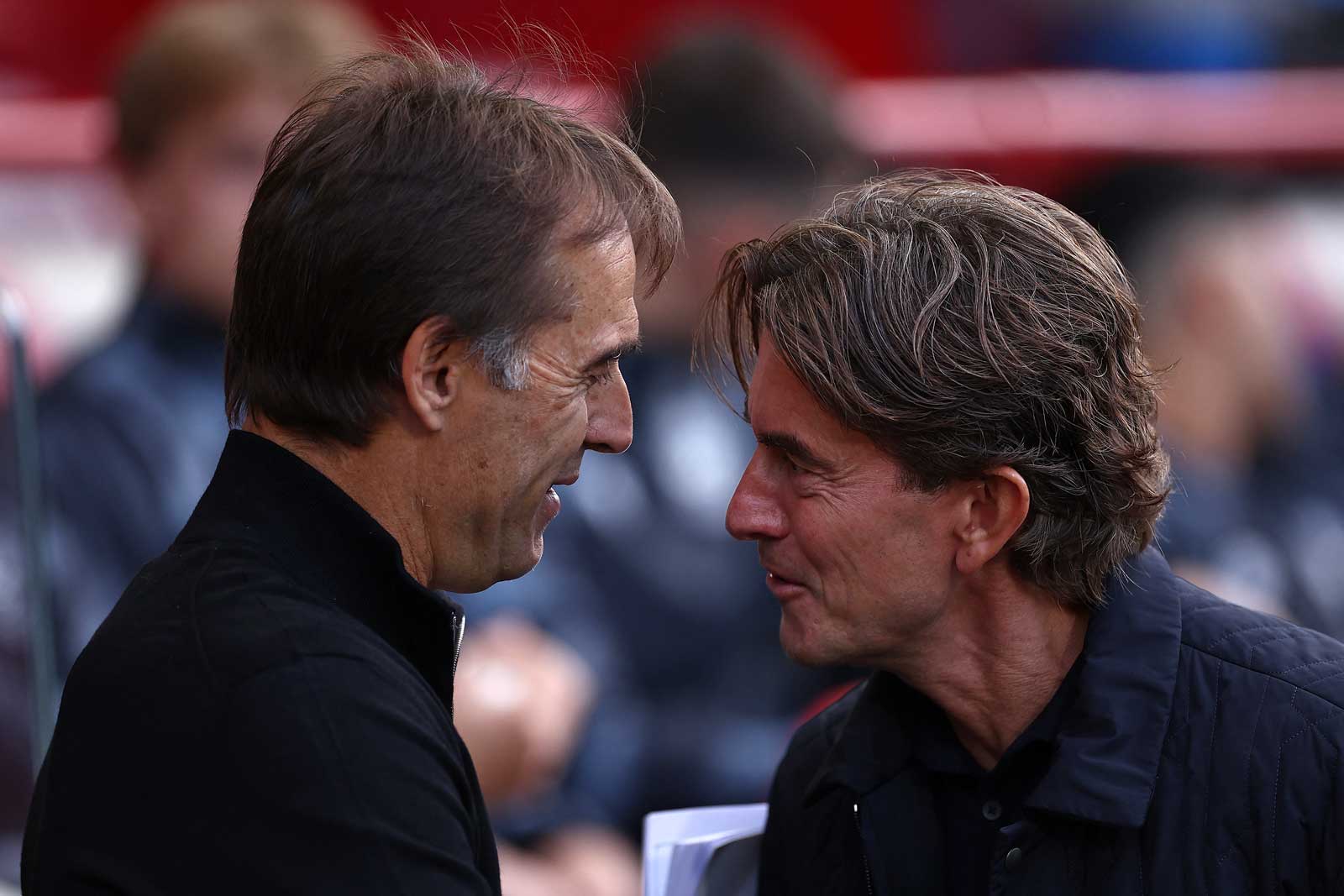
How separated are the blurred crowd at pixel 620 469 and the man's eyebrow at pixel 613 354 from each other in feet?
4.53

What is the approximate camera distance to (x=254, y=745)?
1.09m

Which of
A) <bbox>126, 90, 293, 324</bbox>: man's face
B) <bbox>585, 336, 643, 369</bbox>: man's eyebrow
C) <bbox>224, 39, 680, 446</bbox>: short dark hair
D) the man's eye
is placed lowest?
the man's eye

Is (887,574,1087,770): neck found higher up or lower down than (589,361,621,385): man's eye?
lower down

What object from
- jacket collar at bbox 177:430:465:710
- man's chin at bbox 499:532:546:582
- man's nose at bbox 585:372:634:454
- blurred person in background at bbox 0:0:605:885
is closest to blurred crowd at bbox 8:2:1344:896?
blurred person in background at bbox 0:0:605:885

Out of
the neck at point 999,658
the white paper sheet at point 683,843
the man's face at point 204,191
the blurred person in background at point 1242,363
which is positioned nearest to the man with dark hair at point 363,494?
the white paper sheet at point 683,843

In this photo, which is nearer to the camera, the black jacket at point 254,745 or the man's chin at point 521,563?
the black jacket at point 254,745

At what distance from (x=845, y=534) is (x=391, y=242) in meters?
0.64

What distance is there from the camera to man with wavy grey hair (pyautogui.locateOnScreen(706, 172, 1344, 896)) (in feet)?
4.79

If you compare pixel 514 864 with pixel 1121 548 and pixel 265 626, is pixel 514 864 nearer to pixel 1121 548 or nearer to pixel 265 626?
pixel 1121 548

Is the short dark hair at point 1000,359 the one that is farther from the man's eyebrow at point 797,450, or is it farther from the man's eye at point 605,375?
the man's eye at point 605,375

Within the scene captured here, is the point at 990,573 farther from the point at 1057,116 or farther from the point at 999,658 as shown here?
the point at 1057,116

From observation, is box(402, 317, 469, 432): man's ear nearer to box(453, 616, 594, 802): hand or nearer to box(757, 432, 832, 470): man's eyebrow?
box(757, 432, 832, 470): man's eyebrow

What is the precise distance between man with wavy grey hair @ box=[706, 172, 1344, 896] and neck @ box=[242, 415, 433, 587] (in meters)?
0.48

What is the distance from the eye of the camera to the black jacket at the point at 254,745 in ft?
3.54
